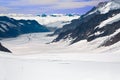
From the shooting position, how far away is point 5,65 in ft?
95.9

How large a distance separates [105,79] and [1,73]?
6830 millimetres

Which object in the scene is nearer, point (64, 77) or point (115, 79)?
point (115, 79)

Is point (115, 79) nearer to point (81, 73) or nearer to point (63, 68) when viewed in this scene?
point (81, 73)

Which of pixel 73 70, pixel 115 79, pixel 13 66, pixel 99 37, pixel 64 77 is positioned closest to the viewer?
pixel 115 79

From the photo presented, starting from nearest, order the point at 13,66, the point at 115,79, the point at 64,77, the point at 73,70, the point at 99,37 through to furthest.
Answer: the point at 115,79 → the point at 64,77 → the point at 73,70 → the point at 13,66 → the point at 99,37

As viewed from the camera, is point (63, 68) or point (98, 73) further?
point (63, 68)

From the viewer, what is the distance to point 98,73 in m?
25.2

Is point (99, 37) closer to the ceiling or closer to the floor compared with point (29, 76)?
closer to the ceiling

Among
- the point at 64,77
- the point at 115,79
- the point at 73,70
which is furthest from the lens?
the point at 73,70

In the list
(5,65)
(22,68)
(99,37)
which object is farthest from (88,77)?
(99,37)

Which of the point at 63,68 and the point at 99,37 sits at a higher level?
the point at 99,37

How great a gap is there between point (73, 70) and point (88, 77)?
269 cm

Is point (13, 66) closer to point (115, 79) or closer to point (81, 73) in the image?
point (81, 73)

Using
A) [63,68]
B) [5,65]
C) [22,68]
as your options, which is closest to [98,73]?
[63,68]
